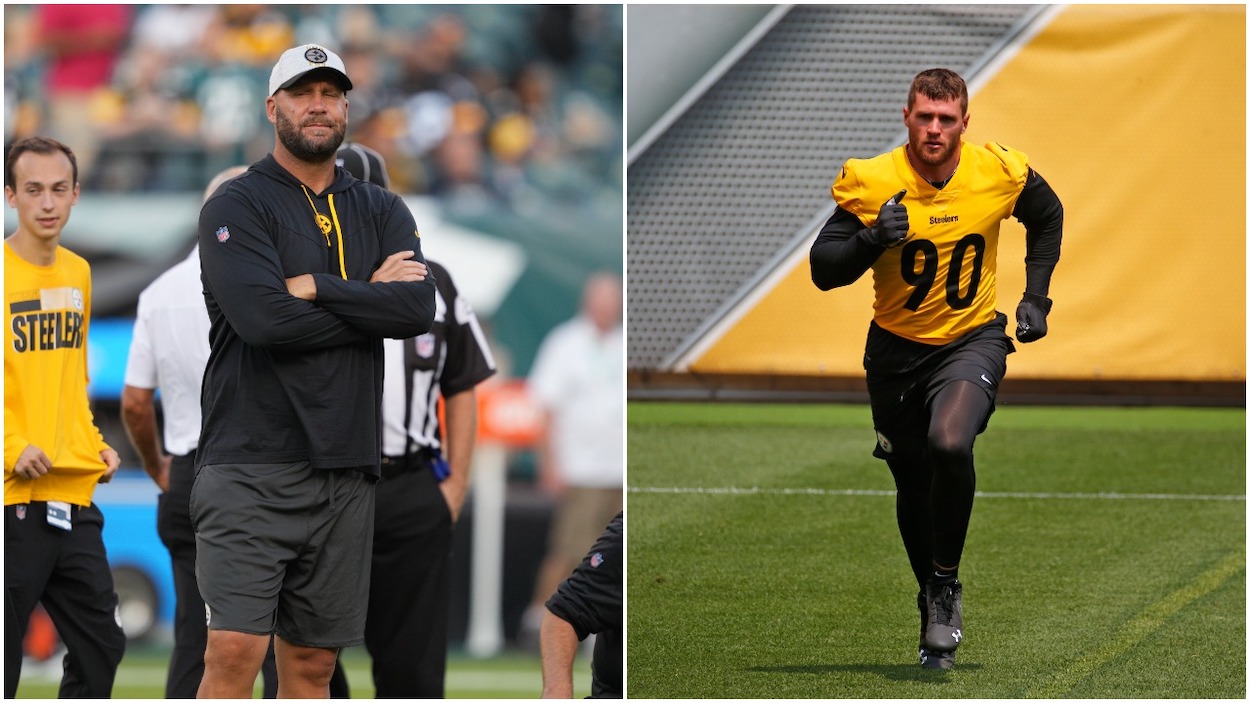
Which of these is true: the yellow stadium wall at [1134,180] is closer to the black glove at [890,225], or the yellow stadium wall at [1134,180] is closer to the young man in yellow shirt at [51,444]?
the black glove at [890,225]

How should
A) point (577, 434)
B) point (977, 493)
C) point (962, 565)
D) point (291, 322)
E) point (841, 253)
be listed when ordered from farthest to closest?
point (577, 434) < point (977, 493) < point (962, 565) < point (841, 253) < point (291, 322)

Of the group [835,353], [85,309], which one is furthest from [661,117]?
[85,309]

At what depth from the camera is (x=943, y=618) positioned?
4.00 m

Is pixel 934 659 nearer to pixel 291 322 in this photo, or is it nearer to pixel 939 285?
pixel 939 285

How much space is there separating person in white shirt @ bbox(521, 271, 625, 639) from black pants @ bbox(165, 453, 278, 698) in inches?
137

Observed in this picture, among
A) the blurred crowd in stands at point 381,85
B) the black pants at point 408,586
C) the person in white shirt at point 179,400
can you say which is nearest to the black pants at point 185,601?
the person in white shirt at point 179,400

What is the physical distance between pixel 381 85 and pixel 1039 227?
666cm

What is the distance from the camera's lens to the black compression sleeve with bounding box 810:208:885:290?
149 inches

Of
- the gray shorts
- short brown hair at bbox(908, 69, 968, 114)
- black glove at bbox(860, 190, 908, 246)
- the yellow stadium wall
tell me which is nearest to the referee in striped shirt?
the gray shorts

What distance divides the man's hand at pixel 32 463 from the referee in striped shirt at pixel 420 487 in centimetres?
84

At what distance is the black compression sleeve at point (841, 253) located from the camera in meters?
3.79

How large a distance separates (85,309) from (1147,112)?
737 centimetres

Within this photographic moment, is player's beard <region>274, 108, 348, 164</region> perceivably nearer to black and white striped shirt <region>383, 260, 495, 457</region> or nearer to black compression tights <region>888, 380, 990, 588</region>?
black and white striped shirt <region>383, 260, 495, 457</region>

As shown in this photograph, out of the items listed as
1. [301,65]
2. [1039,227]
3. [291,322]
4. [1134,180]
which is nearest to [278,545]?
[291,322]
